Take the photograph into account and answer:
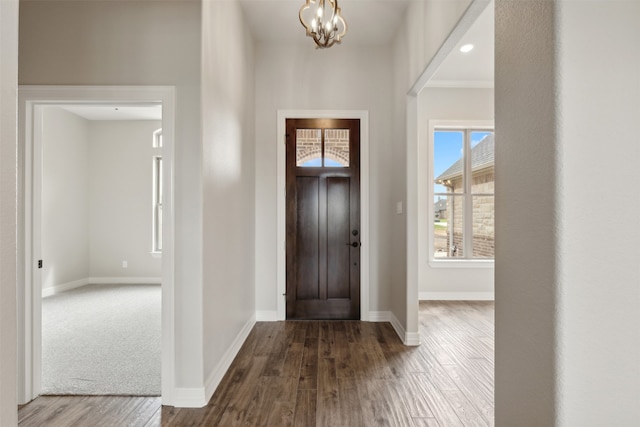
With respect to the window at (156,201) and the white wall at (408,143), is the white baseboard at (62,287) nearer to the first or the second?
the window at (156,201)

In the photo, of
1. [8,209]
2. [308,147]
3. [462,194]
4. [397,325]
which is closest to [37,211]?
[8,209]

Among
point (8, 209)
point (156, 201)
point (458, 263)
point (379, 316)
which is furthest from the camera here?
point (156, 201)

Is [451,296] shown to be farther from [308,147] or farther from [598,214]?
[598,214]

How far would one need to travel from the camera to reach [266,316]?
4.12 meters

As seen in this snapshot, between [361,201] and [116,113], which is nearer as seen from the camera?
[361,201]

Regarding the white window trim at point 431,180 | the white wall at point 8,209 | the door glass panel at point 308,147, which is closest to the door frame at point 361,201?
the door glass panel at point 308,147

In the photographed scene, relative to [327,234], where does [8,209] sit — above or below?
above

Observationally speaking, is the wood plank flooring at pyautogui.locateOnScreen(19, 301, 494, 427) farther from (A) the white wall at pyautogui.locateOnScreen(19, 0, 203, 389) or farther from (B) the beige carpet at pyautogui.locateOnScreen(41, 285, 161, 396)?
(A) the white wall at pyautogui.locateOnScreen(19, 0, 203, 389)

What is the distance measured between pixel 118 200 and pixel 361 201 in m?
4.88

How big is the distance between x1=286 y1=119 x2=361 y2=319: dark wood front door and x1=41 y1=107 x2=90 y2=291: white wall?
4304mm

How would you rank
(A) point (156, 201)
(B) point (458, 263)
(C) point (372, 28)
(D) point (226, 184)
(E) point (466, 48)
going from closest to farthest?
(D) point (226, 184), (C) point (372, 28), (E) point (466, 48), (B) point (458, 263), (A) point (156, 201)

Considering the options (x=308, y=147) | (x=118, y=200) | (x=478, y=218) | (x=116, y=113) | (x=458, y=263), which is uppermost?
(x=116, y=113)

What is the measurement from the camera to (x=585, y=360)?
45.9 inches

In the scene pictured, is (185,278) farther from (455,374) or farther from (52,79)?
(455,374)
